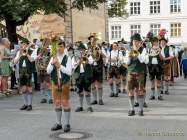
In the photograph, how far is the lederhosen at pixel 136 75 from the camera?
12773mm

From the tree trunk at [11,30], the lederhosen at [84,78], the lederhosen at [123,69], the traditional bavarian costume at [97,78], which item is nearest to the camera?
the lederhosen at [84,78]

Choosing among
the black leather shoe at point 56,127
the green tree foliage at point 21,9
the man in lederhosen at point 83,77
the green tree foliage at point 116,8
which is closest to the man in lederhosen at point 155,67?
the man in lederhosen at point 83,77

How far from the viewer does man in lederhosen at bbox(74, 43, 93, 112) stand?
44.3 feet

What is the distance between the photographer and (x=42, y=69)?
52.6 ft

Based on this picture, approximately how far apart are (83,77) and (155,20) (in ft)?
195

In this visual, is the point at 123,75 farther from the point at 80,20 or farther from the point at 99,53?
the point at 80,20

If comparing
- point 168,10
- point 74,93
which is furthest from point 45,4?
point 168,10

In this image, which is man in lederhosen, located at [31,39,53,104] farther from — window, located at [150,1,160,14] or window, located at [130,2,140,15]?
window, located at [130,2,140,15]

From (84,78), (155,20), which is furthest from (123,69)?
(155,20)

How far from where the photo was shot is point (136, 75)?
12805 mm

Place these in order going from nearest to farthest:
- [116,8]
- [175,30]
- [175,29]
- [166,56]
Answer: [166,56]
[116,8]
[175,30]
[175,29]

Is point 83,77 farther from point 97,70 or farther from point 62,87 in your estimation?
point 62,87

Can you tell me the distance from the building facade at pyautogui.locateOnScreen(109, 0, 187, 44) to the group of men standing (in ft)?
174

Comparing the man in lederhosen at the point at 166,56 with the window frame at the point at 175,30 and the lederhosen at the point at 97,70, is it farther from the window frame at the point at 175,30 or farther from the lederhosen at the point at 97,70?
the window frame at the point at 175,30
